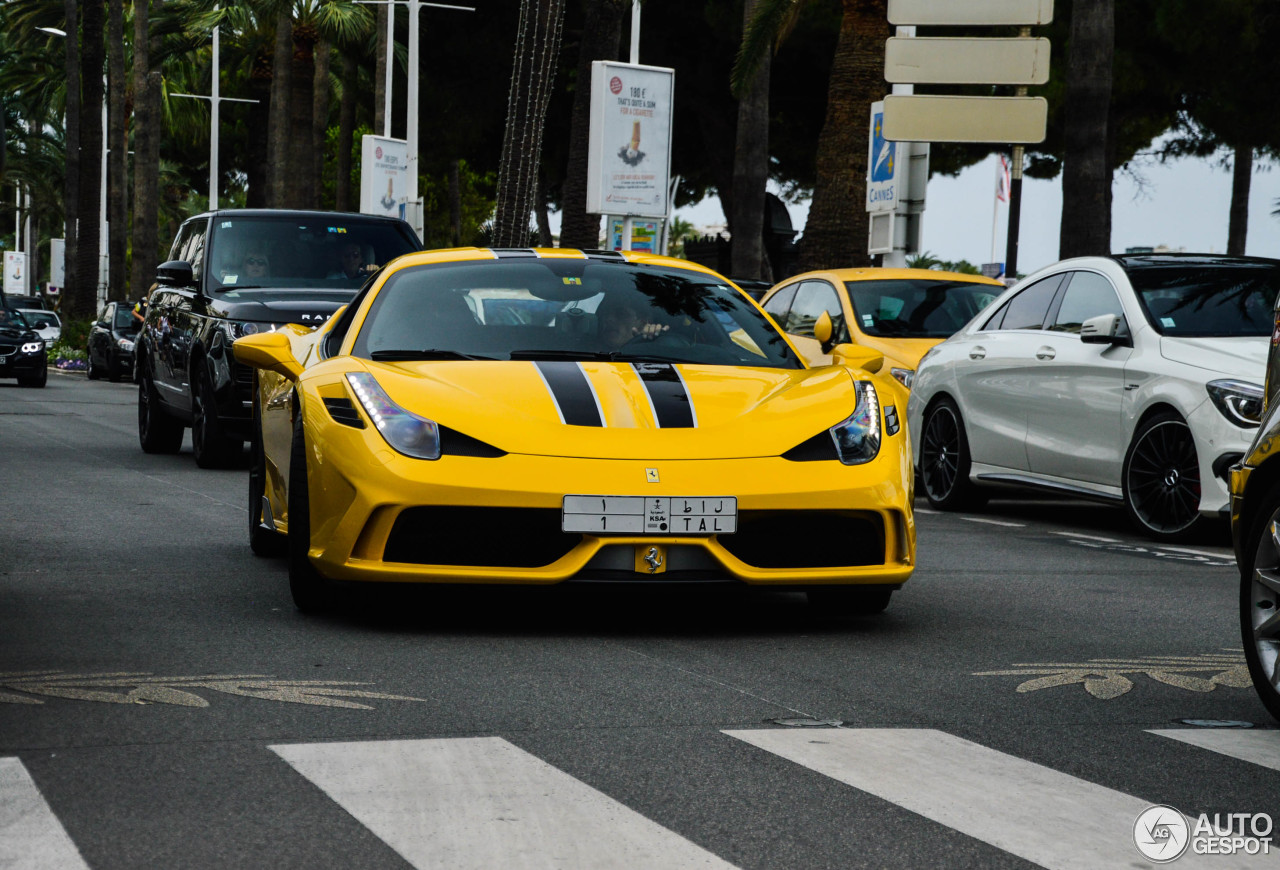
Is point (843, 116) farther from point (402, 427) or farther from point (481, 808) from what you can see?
point (481, 808)

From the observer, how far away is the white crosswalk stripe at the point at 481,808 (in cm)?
377

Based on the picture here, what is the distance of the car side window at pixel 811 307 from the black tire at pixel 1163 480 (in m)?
4.21

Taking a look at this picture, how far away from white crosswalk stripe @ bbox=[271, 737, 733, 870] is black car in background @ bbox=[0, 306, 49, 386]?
2563cm

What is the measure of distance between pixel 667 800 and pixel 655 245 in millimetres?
34070

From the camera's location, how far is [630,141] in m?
22.2

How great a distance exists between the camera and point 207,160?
284 feet

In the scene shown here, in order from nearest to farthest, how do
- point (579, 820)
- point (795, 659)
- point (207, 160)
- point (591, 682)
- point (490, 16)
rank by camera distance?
1. point (579, 820)
2. point (591, 682)
3. point (795, 659)
4. point (490, 16)
5. point (207, 160)

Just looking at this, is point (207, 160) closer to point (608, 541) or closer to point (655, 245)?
point (655, 245)

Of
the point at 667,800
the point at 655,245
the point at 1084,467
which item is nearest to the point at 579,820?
the point at 667,800

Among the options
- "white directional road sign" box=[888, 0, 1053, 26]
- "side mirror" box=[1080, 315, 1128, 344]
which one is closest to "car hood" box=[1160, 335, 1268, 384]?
"side mirror" box=[1080, 315, 1128, 344]

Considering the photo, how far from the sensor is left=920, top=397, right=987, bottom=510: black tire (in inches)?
488

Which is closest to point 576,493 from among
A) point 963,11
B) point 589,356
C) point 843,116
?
point 589,356

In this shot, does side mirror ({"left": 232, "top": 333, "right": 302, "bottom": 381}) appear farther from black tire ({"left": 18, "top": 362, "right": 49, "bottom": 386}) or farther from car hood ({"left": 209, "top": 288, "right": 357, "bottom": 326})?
black tire ({"left": 18, "top": 362, "right": 49, "bottom": 386})

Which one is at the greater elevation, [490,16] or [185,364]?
[490,16]
